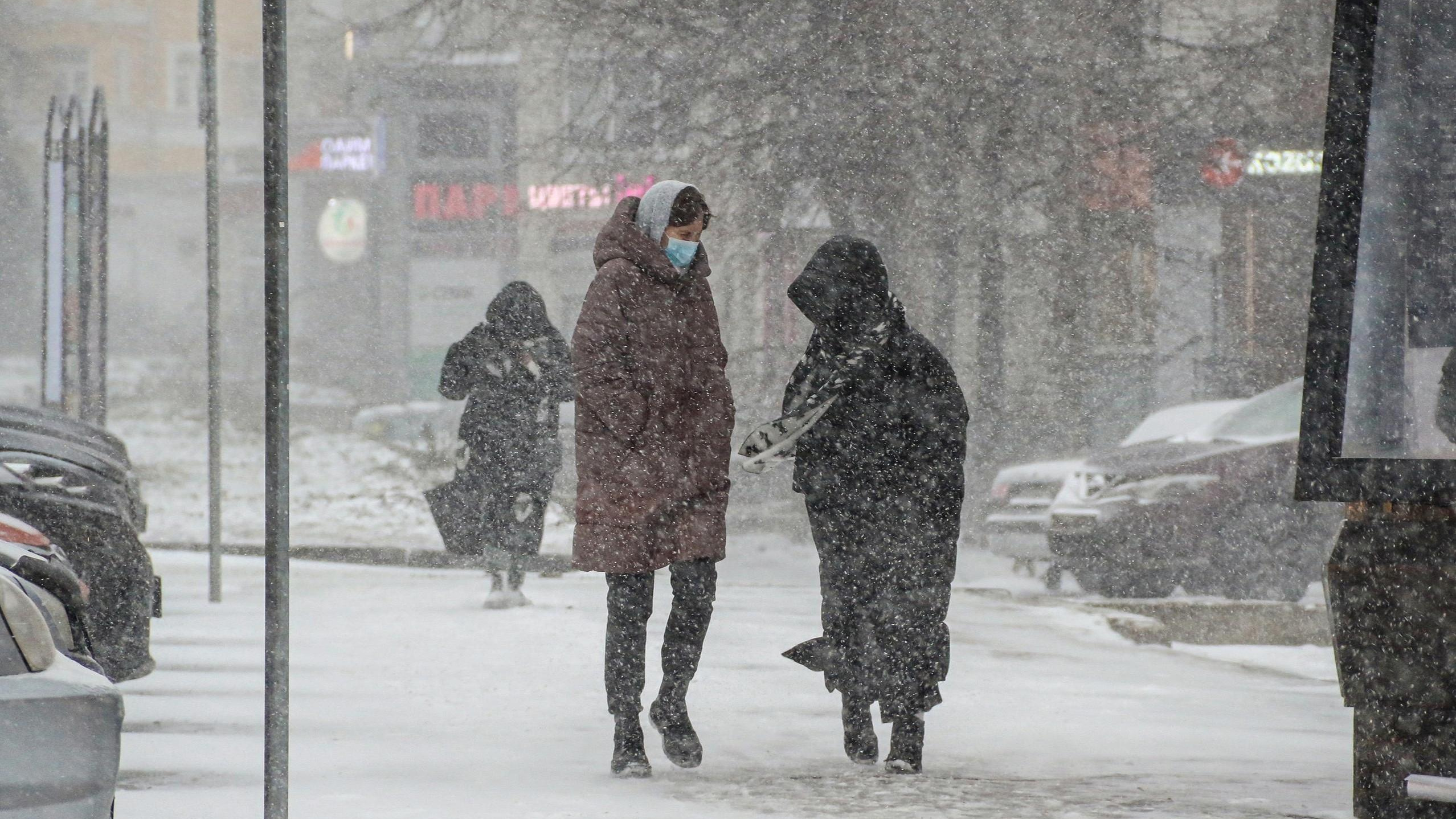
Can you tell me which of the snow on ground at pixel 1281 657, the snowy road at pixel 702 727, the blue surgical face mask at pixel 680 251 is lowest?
the snow on ground at pixel 1281 657

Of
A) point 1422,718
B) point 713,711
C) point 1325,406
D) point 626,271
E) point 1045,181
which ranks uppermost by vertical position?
point 1045,181

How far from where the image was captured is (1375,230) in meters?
4.71

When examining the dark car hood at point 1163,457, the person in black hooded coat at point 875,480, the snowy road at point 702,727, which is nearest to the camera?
the snowy road at point 702,727

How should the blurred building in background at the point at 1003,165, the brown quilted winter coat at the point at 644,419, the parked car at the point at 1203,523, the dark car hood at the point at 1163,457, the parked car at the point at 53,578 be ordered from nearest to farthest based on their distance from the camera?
1. the parked car at the point at 53,578
2. the brown quilted winter coat at the point at 644,419
3. the parked car at the point at 1203,523
4. the dark car hood at the point at 1163,457
5. the blurred building in background at the point at 1003,165

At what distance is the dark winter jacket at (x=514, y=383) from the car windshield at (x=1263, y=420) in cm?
505

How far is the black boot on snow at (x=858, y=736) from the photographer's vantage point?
561 centimetres

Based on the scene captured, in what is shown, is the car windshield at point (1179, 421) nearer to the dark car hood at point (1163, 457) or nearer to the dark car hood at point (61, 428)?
the dark car hood at point (1163, 457)

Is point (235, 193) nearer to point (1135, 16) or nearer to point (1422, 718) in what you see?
point (1135, 16)

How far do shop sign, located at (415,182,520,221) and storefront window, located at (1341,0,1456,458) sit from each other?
31.2 meters

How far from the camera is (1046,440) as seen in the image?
54.4 ft

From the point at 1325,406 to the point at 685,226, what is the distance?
2014mm

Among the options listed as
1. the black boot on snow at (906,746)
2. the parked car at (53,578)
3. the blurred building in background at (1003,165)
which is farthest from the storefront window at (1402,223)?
the blurred building in background at (1003,165)

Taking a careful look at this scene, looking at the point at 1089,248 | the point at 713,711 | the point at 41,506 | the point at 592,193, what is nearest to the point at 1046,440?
the point at 1089,248

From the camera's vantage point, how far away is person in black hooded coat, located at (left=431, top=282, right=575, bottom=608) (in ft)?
32.8
